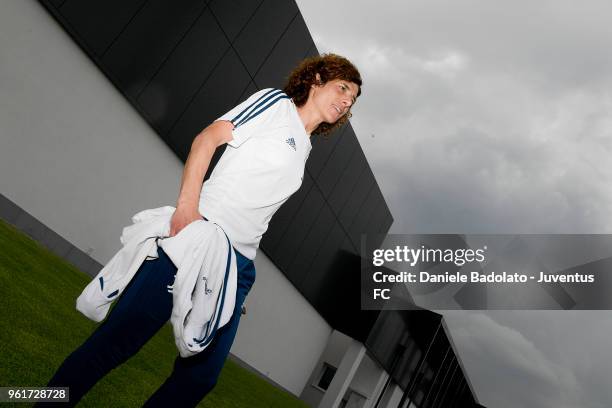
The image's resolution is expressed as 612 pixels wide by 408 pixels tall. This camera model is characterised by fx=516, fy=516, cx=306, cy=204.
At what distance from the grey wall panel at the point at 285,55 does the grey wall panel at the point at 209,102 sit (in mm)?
831

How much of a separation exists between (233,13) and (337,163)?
7605 mm

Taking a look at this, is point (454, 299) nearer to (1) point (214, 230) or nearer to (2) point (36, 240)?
(2) point (36, 240)

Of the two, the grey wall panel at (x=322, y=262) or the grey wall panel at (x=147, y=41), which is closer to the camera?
the grey wall panel at (x=147, y=41)

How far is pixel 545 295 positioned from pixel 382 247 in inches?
269

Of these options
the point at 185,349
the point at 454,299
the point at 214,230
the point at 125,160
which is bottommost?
the point at 185,349

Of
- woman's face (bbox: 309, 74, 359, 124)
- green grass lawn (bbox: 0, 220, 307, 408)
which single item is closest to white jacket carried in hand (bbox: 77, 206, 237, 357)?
woman's face (bbox: 309, 74, 359, 124)

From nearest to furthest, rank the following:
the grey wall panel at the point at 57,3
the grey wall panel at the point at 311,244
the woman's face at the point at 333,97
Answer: the woman's face at the point at 333,97 < the grey wall panel at the point at 57,3 < the grey wall panel at the point at 311,244

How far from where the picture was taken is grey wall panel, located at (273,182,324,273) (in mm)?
16500

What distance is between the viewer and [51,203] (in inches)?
346

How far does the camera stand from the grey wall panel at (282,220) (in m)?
15.5

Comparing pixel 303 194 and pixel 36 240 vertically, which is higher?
pixel 303 194

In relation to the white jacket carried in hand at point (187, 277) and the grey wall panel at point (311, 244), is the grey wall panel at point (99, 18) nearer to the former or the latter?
the white jacket carried in hand at point (187, 277)

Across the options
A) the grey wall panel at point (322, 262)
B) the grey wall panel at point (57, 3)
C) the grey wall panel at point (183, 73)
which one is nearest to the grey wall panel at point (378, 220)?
A: the grey wall panel at point (322, 262)

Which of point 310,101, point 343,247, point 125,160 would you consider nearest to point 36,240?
point 125,160
